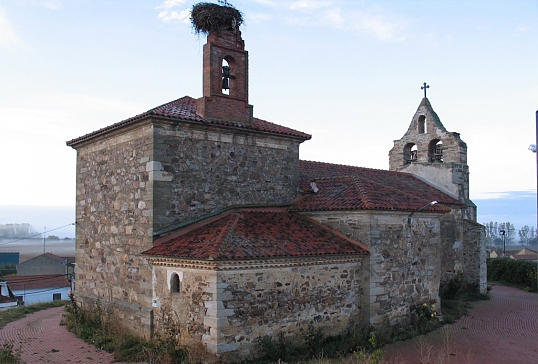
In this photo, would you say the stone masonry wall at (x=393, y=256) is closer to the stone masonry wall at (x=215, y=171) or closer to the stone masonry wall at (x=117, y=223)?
the stone masonry wall at (x=215, y=171)

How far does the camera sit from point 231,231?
11125 mm

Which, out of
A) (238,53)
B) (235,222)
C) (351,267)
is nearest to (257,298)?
(235,222)

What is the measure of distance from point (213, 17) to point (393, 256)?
327 inches

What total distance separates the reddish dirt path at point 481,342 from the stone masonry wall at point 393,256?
1007 millimetres

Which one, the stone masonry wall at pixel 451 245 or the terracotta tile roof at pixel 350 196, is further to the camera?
the stone masonry wall at pixel 451 245

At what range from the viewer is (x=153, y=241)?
11867mm

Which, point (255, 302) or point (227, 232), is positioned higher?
point (227, 232)

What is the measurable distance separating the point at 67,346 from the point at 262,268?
5876mm

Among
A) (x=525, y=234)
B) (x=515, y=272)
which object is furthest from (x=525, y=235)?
(x=515, y=272)

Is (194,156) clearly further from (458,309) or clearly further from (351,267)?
(458,309)

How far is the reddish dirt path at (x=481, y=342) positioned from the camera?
11.0 metres

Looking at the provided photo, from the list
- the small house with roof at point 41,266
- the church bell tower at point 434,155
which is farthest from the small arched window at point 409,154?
the small house with roof at point 41,266

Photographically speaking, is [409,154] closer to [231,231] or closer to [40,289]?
[231,231]

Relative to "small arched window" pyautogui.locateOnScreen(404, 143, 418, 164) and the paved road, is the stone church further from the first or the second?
"small arched window" pyautogui.locateOnScreen(404, 143, 418, 164)
